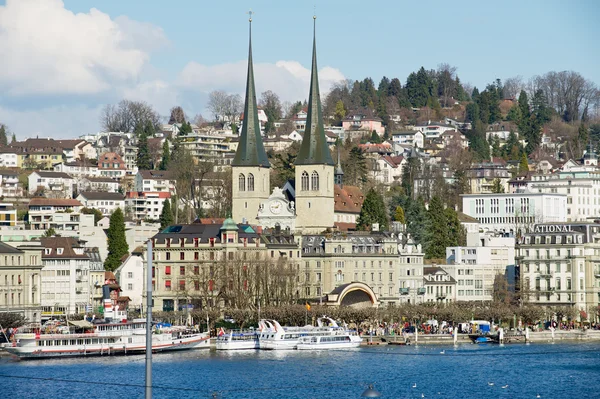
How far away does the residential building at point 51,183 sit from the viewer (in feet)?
600

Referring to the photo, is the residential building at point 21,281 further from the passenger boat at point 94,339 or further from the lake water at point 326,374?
the lake water at point 326,374

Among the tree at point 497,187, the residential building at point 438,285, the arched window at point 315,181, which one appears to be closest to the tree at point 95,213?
the arched window at point 315,181

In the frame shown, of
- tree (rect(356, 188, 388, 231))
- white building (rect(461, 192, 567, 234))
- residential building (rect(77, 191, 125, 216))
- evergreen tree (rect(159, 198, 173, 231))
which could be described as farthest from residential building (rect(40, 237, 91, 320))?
white building (rect(461, 192, 567, 234))

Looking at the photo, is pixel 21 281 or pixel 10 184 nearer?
pixel 21 281

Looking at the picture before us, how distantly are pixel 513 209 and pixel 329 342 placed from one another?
67.5 metres

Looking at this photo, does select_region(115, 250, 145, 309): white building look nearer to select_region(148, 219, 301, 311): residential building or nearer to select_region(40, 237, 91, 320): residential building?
select_region(40, 237, 91, 320): residential building

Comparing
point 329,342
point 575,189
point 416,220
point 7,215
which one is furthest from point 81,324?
point 575,189

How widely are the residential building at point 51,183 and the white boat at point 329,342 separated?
81938 mm

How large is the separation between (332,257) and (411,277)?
8091mm

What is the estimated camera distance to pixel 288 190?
141750mm

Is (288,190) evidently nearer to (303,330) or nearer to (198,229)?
(198,229)

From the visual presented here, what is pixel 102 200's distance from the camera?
174125mm

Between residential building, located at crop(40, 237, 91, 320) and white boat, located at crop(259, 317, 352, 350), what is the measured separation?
24112 millimetres

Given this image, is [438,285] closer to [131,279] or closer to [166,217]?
[131,279]
